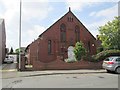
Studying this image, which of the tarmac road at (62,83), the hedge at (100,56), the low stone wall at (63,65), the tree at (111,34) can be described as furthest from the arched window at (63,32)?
the tarmac road at (62,83)

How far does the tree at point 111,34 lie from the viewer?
127ft

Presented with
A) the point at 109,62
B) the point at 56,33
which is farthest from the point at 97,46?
the point at 109,62

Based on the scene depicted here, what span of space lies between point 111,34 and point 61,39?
8.21 meters

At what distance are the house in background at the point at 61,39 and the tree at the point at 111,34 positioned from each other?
11.6 ft

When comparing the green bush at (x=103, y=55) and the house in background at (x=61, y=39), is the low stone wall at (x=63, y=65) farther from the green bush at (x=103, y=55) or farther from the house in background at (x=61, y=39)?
the house in background at (x=61, y=39)

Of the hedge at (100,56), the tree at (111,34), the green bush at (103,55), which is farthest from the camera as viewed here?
the tree at (111,34)

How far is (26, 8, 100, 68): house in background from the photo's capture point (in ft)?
→ 137

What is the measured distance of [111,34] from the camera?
3938 centimetres

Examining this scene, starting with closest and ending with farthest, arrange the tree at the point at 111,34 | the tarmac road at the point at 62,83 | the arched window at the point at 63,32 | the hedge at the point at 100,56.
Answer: the tarmac road at the point at 62,83 < the hedge at the point at 100,56 < the tree at the point at 111,34 < the arched window at the point at 63,32

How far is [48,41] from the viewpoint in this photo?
138ft

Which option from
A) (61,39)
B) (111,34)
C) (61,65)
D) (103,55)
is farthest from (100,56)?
(61,39)

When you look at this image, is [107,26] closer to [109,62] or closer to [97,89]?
[109,62]

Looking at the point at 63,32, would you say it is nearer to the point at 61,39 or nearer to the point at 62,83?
the point at 61,39

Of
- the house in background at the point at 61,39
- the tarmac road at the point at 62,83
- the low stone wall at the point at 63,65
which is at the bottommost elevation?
the tarmac road at the point at 62,83
